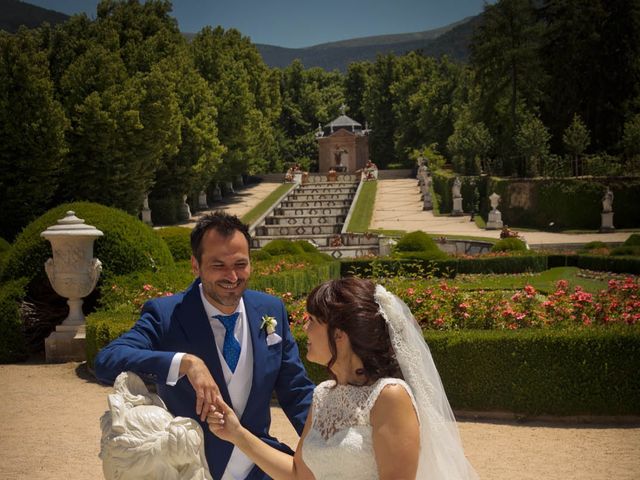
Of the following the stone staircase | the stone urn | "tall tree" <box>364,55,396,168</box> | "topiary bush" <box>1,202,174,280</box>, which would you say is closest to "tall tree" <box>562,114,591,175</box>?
the stone staircase

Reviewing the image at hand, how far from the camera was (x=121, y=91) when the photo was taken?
2898cm

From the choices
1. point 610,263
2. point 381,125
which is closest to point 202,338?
point 610,263

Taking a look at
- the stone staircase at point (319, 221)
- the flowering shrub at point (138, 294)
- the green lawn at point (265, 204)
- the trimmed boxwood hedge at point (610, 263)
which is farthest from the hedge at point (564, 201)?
the flowering shrub at point (138, 294)

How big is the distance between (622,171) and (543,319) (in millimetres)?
29571

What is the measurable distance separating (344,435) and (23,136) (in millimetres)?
24849

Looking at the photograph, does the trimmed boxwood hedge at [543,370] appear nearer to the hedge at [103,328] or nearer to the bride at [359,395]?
the hedge at [103,328]

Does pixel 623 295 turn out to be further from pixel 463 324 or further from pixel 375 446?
pixel 375 446

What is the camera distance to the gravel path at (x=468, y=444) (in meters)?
6.08

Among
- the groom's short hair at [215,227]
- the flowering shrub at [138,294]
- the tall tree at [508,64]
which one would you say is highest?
the tall tree at [508,64]

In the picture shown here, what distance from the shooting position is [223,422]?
2.63m

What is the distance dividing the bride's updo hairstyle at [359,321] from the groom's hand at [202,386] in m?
0.38

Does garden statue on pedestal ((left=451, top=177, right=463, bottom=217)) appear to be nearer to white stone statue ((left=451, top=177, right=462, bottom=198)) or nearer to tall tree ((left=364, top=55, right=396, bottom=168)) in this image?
white stone statue ((left=451, top=177, right=462, bottom=198))

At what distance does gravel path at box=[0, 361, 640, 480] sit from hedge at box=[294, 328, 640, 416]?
214 millimetres

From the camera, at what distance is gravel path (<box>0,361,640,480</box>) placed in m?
6.08
